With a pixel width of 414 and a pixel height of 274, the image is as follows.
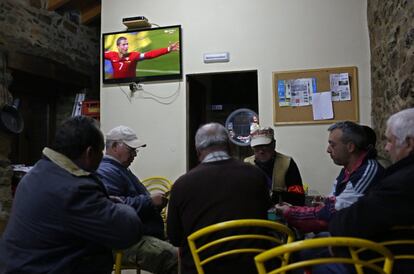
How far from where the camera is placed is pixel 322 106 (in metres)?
3.78

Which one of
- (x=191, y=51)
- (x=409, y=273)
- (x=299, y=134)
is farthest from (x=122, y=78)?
(x=409, y=273)

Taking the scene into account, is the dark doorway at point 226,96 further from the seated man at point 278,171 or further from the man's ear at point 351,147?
the man's ear at point 351,147

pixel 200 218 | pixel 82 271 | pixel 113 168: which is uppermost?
pixel 113 168

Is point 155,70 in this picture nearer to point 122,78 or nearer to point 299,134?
point 122,78

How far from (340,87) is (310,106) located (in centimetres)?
33

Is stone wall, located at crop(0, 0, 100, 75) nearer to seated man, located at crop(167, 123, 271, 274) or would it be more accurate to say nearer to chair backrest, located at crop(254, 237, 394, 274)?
seated man, located at crop(167, 123, 271, 274)

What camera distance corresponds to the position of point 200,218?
166 cm

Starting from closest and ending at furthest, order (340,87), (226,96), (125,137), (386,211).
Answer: (386,211)
(125,137)
(340,87)
(226,96)

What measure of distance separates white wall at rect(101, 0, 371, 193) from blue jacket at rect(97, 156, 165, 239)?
1.62 m

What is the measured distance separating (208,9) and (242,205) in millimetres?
2970

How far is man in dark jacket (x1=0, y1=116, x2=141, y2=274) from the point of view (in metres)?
1.37

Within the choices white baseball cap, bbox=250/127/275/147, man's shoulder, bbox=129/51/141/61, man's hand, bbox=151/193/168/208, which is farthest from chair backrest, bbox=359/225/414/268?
man's shoulder, bbox=129/51/141/61

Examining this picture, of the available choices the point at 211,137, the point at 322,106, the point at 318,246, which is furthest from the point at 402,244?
the point at 322,106

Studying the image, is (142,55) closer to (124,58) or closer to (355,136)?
(124,58)
